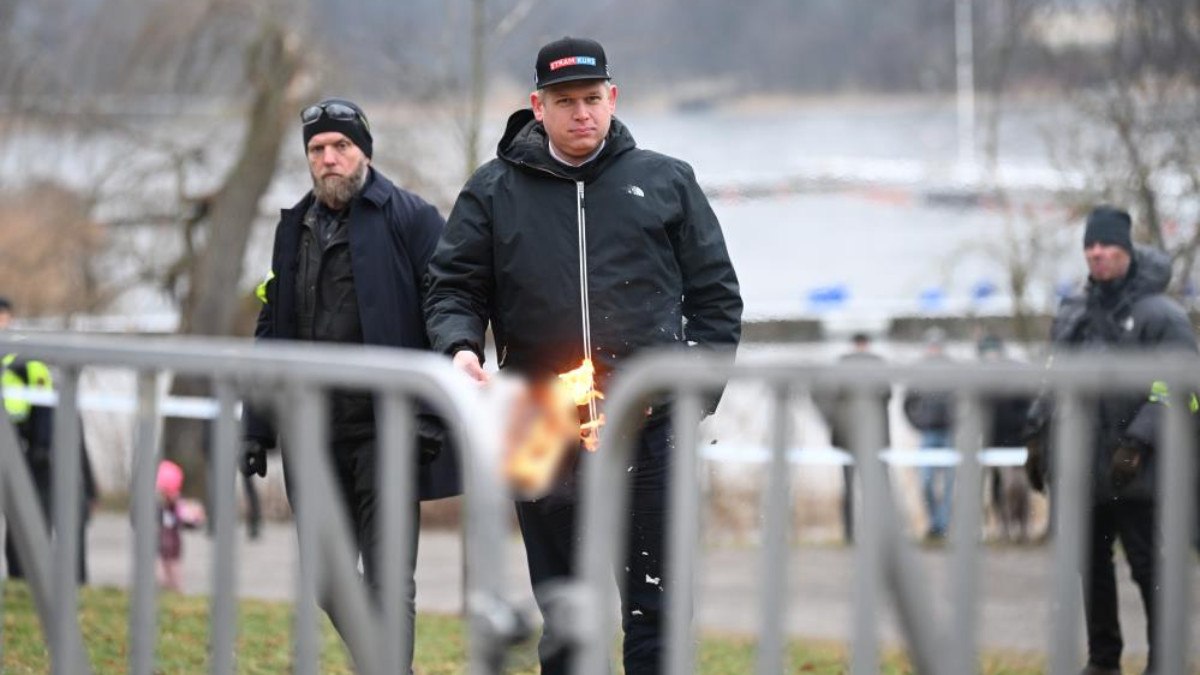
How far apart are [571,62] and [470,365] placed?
88cm

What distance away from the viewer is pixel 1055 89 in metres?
16.8

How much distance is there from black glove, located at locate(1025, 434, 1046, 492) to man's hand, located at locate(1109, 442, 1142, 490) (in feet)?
2.98

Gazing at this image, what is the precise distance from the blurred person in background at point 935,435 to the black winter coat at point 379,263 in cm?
156

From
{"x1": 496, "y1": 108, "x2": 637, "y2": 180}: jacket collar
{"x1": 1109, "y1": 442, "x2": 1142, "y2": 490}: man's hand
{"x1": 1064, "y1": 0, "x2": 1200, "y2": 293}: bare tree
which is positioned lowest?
{"x1": 1109, "y1": 442, "x2": 1142, "y2": 490}: man's hand

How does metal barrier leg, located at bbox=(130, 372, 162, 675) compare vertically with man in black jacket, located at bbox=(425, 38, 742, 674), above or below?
below

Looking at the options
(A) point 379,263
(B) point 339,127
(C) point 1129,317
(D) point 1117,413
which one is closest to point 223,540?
(D) point 1117,413

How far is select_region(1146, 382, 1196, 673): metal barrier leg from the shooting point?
266 cm

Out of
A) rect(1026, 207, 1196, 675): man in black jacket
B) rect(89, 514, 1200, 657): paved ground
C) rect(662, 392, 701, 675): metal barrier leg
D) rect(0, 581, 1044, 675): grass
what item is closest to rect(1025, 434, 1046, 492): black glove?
rect(1026, 207, 1196, 675): man in black jacket

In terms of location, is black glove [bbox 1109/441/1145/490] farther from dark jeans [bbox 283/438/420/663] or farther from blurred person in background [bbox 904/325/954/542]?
dark jeans [bbox 283/438/420/663]

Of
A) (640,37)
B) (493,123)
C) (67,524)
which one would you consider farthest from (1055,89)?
(67,524)

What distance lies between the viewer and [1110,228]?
6.93 meters

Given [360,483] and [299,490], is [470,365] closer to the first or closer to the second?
[360,483]

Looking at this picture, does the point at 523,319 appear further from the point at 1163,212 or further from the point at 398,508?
the point at 1163,212

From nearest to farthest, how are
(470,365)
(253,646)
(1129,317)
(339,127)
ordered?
(470,365) → (339,127) → (1129,317) → (253,646)
